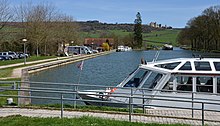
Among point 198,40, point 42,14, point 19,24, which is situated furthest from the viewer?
point 198,40

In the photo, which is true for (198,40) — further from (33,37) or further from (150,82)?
(150,82)

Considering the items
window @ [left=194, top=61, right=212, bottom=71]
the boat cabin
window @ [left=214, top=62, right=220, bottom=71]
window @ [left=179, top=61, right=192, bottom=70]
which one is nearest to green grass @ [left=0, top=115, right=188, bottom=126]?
the boat cabin

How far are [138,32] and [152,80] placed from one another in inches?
5896

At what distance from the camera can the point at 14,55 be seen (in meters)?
72.8

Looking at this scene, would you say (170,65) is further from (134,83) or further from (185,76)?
(134,83)

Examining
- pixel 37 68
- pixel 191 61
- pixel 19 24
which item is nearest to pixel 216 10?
pixel 19 24

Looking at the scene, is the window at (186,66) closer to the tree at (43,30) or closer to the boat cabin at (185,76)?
the boat cabin at (185,76)

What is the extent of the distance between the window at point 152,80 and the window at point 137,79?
293 millimetres

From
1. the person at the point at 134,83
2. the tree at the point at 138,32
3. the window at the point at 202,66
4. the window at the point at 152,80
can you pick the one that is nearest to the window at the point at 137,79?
the person at the point at 134,83

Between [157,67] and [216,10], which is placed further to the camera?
[216,10]

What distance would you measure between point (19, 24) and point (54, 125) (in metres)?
65.7

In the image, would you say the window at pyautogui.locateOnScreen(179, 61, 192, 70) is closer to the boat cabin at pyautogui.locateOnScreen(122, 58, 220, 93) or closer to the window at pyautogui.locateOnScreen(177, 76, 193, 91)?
the boat cabin at pyautogui.locateOnScreen(122, 58, 220, 93)

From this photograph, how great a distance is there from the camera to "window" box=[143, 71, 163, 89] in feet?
50.0

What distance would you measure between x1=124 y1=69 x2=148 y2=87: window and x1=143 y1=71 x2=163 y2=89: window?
11.6 inches
